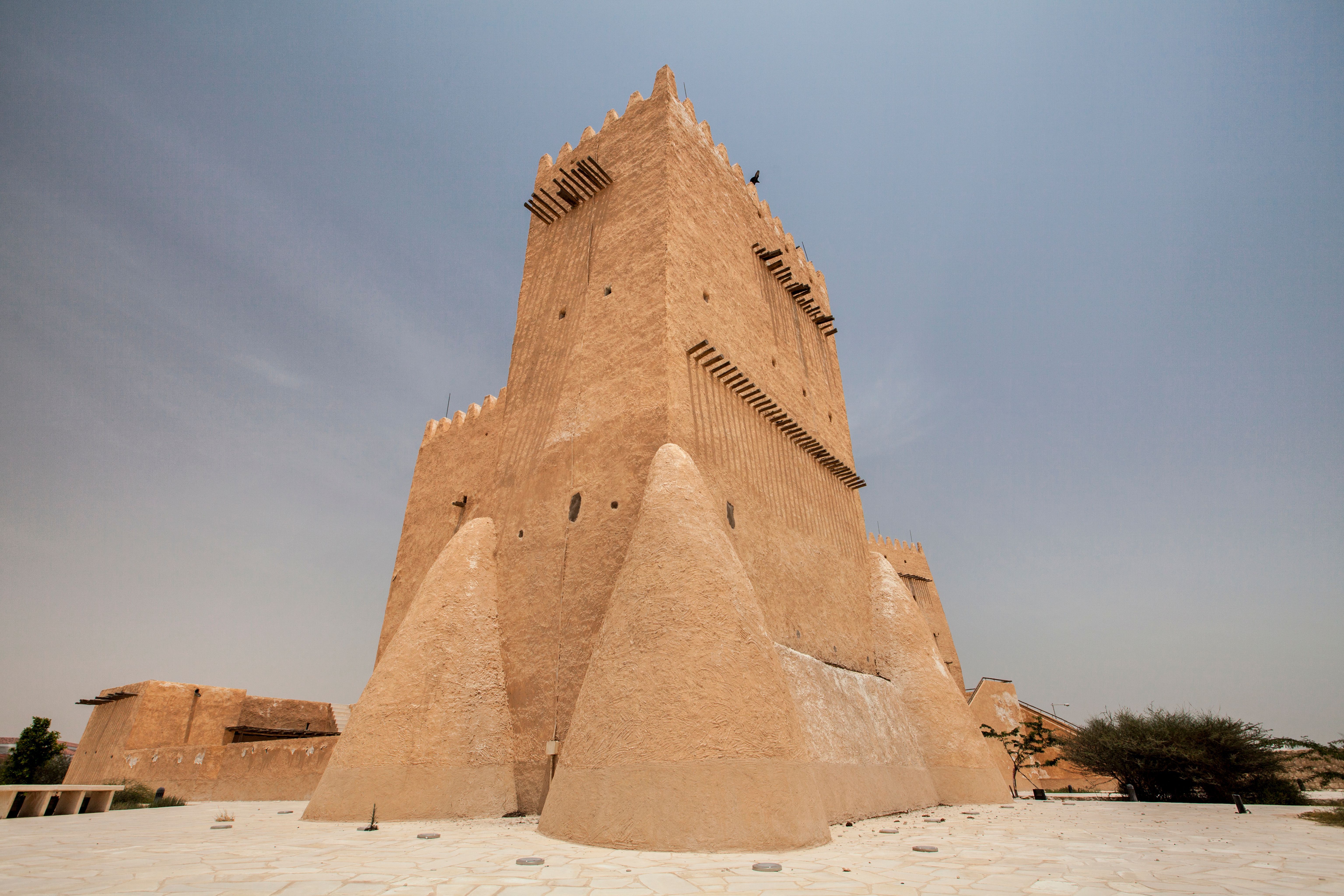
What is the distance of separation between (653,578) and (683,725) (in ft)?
4.96

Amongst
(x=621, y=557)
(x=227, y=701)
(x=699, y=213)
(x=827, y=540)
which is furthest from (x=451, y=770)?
(x=227, y=701)

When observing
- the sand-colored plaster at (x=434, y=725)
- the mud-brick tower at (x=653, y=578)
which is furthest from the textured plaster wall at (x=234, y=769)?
the sand-colored plaster at (x=434, y=725)

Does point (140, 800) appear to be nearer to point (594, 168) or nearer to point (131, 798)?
point (131, 798)

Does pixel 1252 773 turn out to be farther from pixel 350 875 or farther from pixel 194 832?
pixel 194 832

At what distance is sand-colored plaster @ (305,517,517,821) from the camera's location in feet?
24.5

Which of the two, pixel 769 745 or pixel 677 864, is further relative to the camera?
pixel 769 745

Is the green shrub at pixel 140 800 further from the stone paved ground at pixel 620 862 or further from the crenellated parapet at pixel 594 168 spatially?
the crenellated parapet at pixel 594 168

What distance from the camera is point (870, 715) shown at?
9.73 meters

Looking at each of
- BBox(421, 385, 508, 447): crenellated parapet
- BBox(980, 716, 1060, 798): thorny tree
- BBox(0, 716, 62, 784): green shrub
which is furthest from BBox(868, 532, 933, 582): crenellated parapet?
BBox(0, 716, 62, 784): green shrub

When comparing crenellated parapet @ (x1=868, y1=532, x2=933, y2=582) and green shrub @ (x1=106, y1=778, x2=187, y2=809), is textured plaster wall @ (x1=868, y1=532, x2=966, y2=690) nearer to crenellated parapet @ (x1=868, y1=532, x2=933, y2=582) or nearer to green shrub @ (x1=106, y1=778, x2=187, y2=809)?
crenellated parapet @ (x1=868, y1=532, x2=933, y2=582)

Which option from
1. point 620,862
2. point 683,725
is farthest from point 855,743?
point 620,862

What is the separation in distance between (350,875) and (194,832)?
3890mm

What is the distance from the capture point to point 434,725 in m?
7.87

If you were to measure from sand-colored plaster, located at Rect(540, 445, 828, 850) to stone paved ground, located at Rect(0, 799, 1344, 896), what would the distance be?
0.26m
